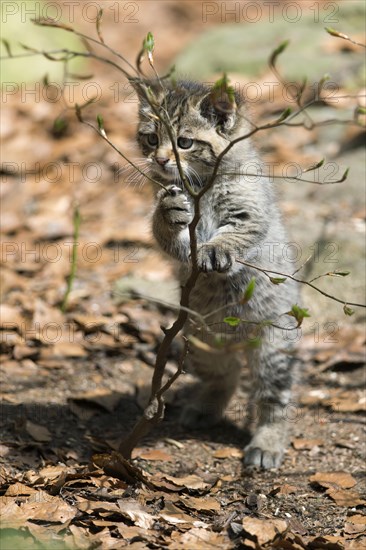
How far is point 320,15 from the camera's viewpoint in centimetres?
1266

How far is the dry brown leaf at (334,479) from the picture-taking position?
4.29 meters

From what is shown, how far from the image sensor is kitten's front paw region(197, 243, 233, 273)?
4043mm

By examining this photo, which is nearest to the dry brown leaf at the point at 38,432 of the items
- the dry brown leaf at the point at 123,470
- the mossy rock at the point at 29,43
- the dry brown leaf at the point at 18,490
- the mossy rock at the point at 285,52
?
the dry brown leaf at the point at 123,470

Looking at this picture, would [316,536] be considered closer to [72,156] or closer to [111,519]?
[111,519]

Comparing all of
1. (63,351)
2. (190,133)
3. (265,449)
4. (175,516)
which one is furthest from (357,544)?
(63,351)

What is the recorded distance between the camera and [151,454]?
4.64 meters

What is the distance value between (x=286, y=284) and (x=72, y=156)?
5059 mm

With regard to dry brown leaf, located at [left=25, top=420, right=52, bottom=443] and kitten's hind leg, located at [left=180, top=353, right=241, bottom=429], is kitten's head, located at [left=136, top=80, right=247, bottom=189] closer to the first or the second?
kitten's hind leg, located at [left=180, top=353, right=241, bottom=429]

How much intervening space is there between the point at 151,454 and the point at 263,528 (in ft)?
4.31

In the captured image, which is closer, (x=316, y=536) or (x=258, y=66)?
(x=316, y=536)

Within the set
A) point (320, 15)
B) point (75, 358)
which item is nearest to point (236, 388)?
point (75, 358)

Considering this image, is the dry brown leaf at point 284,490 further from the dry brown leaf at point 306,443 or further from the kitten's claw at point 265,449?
the dry brown leaf at point 306,443

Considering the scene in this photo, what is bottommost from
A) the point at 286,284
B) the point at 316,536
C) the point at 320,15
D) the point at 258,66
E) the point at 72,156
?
the point at 316,536

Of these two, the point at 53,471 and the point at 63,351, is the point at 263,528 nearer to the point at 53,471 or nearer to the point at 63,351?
the point at 53,471
